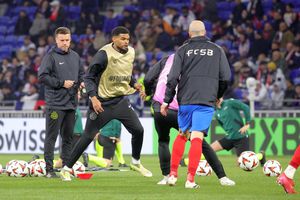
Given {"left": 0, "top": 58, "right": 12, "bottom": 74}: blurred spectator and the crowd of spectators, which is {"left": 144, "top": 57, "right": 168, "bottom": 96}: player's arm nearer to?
the crowd of spectators

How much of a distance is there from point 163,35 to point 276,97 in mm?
6092

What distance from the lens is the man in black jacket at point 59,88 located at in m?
15.3

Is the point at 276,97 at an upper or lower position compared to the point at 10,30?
lower

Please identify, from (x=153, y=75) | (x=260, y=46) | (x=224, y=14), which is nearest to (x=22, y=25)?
(x=224, y=14)

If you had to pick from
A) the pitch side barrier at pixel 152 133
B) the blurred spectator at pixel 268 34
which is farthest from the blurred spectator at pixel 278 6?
the pitch side barrier at pixel 152 133

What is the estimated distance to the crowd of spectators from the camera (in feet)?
89.5

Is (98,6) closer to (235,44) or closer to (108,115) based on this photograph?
(235,44)

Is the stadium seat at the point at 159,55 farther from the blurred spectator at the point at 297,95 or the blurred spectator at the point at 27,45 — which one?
the blurred spectator at the point at 297,95

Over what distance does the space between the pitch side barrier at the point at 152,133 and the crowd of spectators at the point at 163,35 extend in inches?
27.8

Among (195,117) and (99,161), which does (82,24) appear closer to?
→ (99,161)

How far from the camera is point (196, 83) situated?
12.9 m

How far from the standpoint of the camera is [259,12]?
29.9 m

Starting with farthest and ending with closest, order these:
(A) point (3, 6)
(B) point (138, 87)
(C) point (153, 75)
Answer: (A) point (3, 6), (B) point (138, 87), (C) point (153, 75)

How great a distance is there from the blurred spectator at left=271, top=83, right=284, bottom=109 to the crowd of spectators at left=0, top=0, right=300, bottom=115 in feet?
0.09
